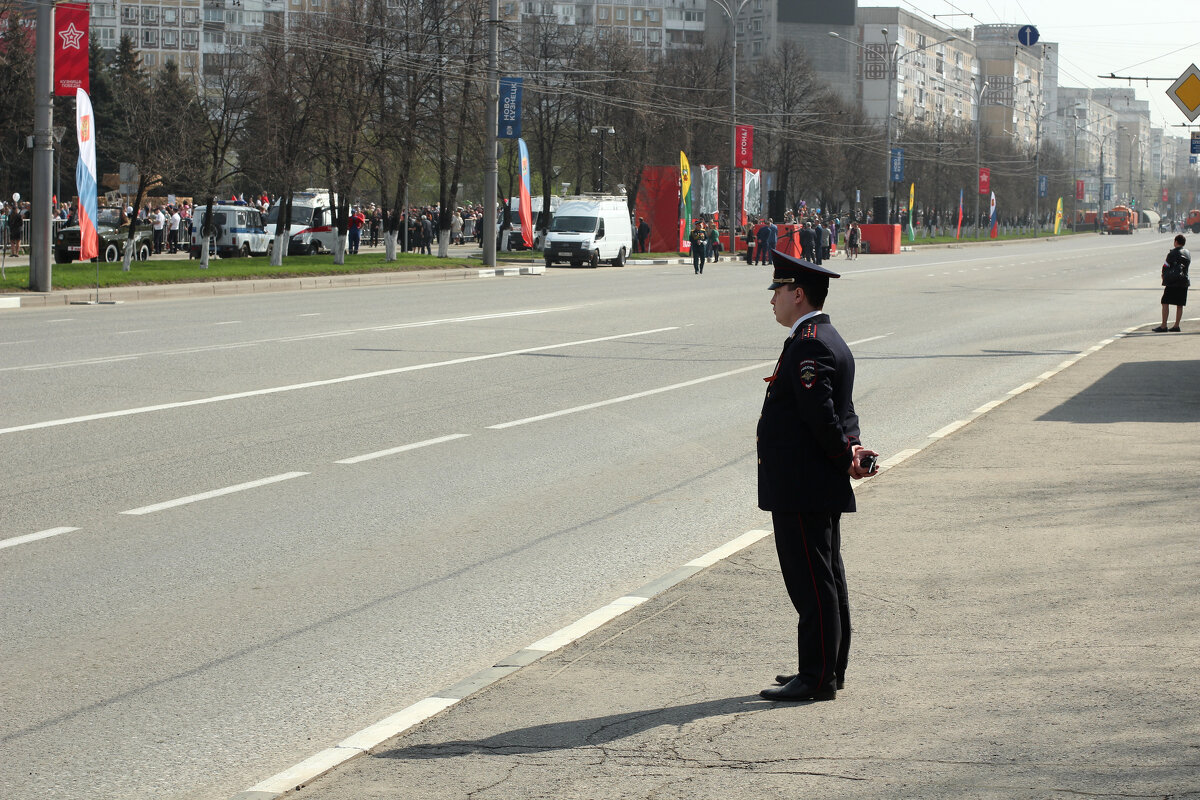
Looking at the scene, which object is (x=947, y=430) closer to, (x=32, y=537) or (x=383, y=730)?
(x=32, y=537)

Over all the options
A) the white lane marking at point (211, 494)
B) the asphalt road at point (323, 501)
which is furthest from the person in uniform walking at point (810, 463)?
the white lane marking at point (211, 494)

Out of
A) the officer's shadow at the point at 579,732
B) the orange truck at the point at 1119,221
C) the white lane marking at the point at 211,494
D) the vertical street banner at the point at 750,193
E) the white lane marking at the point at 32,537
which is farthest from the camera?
the orange truck at the point at 1119,221

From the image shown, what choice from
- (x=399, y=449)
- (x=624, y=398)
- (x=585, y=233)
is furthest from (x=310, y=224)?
(x=399, y=449)

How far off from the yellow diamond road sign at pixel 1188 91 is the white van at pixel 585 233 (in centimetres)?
3217

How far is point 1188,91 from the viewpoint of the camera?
63.5 ft

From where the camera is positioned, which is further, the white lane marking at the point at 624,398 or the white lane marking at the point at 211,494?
the white lane marking at the point at 624,398

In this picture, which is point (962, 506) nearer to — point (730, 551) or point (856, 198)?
point (730, 551)

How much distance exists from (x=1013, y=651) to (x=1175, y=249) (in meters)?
20.0

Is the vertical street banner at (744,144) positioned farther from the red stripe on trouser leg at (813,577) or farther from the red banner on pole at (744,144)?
the red stripe on trouser leg at (813,577)

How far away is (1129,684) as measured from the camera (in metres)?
5.26

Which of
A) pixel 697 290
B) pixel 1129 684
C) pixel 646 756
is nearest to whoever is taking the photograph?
pixel 646 756

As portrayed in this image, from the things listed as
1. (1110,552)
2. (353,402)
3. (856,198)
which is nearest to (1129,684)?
(1110,552)

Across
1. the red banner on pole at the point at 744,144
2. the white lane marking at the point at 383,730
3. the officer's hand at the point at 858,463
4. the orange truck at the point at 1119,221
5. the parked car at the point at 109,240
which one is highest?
the orange truck at the point at 1119,221

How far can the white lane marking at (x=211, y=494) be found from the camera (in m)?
8.87
